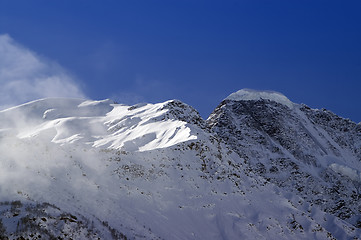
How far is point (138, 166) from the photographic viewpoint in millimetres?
29484

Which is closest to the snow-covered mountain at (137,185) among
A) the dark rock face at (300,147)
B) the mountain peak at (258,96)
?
the dark rock face at (300,147)

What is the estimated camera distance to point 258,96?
120375 mm

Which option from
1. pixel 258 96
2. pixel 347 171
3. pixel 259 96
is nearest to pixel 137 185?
Result: pixel 347 171

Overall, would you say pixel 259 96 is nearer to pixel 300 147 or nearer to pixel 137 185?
pixel 300 147

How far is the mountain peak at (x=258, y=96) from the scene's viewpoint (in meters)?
119

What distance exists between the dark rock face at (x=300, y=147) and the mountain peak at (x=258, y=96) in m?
3.67

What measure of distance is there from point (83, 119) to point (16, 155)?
38.2 metres

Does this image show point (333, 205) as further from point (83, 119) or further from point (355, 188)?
point (83, 119)

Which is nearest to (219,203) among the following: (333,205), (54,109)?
(54,109)

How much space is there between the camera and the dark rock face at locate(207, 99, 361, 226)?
8094 centimetres

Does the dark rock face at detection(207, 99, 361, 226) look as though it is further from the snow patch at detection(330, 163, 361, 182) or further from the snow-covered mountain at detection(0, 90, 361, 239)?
the snow-covered mountain at detection(0, 90, 361, 239)

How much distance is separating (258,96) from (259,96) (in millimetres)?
360

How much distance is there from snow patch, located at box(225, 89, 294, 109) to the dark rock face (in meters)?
3.59

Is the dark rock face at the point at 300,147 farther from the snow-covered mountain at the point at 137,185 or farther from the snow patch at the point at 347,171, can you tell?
the snow-covered mountain at the point at 137,185
